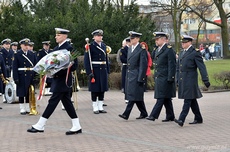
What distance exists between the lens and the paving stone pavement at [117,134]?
8266mm

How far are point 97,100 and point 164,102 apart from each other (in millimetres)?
2887

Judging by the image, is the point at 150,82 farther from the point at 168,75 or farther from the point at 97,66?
the point at 168,75

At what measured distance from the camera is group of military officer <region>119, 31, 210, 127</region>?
10359 millimetres

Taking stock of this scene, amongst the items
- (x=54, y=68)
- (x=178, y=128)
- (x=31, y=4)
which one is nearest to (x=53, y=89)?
(x=54, y=68)

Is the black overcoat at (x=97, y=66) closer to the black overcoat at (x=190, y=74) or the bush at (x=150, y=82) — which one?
the black overcoat at (x=190, y=74)

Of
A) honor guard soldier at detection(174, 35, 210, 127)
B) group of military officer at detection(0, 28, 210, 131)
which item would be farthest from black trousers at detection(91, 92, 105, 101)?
honor guard soldier at detection(174, 35, 210, 127)

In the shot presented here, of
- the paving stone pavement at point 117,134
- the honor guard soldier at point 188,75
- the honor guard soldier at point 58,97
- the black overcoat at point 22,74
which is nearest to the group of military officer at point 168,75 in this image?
the honor guard soldier at point 188,75

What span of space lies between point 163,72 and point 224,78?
8.37 metres

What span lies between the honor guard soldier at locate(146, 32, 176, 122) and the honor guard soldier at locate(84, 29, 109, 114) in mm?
2433

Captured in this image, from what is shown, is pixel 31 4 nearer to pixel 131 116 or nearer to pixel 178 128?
pixel 131 116

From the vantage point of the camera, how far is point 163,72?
10.9 metres

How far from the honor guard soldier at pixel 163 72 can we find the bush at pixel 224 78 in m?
8.04

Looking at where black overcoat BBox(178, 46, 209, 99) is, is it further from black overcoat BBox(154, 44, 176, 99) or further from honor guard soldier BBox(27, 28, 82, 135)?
honor guard soldier BBox(27, 28, 82, 135)

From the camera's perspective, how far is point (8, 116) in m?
13.0
